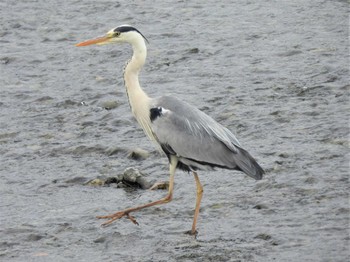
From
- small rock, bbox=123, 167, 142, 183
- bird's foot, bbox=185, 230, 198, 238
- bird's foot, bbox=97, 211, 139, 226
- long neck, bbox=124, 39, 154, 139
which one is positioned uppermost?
long neck, bbox=124, 39, 154, 139

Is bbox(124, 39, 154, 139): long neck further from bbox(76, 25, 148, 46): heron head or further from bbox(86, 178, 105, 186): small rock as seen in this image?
bbox(86, 178, 105, 186): small rock

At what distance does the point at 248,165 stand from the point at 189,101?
3062 mm

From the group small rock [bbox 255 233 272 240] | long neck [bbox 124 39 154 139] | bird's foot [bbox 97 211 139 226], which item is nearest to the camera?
small rock [bbox 255 233 272 240]

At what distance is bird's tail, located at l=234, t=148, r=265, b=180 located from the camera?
8078mm

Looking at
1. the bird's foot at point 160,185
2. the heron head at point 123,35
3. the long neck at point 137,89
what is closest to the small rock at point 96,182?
the bird's foot at point 160,185

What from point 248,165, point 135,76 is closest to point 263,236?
point 248,165

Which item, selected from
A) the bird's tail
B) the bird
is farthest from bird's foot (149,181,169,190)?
the bird's tail

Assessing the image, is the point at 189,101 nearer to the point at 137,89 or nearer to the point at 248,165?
the point at 137,89

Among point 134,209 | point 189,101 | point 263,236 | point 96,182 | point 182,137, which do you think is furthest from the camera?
point 189,101

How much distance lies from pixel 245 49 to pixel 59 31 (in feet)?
9.66

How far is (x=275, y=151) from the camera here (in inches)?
373

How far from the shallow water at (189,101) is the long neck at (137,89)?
66 centimetres

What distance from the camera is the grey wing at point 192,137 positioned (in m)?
8.34

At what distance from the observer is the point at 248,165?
26.7 feet
